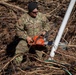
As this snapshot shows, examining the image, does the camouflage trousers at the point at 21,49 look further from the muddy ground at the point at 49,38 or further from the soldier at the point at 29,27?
the muddy ground at the point at 49,38

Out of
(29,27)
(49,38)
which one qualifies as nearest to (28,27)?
(29,27)

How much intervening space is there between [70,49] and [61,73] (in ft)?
4.85

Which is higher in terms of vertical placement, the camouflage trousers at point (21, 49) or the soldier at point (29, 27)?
the soldier at point (29, 27)

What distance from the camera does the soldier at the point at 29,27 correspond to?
5.46m

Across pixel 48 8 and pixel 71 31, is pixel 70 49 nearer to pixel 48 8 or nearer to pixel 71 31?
pixel 71 31

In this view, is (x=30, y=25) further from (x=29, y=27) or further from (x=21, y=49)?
(x=21, y=49)

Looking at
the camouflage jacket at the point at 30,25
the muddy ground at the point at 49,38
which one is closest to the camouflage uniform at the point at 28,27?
the camouflage jacket at the point at 30,25

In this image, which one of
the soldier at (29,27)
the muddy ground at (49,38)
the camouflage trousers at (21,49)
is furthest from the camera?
the camouflage trousers at (21,49)

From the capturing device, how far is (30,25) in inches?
218

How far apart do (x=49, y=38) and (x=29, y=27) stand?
1.50m

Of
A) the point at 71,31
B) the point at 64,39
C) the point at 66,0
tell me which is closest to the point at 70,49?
the point at 64,39

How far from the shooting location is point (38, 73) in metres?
4.98

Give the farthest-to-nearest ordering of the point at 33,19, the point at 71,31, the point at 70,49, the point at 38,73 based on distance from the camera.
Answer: the point at 71,31 < the point at 70,49 < the point at 33,19 < the point at 38,73

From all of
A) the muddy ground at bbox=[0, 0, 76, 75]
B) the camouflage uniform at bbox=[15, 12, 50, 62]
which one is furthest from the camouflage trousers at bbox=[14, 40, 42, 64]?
the muddy ground at bbox=[0, 0, 76, 75]
